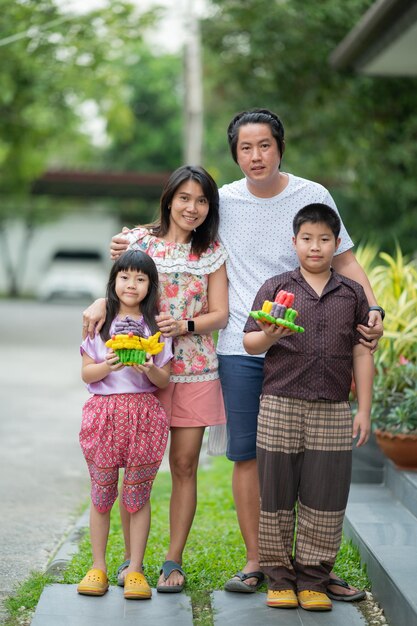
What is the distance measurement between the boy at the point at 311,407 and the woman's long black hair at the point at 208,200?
0.38 m

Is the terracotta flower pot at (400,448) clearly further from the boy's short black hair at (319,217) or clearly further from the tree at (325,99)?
the tree at (325,99)

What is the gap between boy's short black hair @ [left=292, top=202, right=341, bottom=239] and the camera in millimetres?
3885

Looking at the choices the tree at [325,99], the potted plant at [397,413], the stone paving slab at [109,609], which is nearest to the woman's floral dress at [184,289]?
the stone paving slab at [109,609]

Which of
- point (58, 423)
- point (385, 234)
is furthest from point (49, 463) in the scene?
point (385, 234)

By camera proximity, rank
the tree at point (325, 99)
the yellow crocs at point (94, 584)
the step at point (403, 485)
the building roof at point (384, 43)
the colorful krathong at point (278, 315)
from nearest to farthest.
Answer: the colorful krathong at point (278, 315), the yellow crocs at point (94, 584), the step at point (403, 485), the building roof at point (384, 43), the tree at point (325, 99)

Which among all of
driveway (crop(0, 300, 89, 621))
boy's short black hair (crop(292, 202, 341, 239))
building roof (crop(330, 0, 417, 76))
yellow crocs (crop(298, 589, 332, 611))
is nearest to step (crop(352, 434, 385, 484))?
driveway (crop(0, 300, 89, 621))

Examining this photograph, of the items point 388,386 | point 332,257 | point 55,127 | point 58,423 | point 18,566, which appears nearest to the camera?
point 332,257

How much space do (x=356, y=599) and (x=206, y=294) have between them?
1.40 metres

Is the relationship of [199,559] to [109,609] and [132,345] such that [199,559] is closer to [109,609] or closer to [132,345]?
[109,609]

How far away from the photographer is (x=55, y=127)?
A: 60.6 feet

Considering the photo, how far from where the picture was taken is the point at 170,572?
4223mm

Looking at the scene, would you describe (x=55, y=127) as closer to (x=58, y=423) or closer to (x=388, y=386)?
(x=58, y=423)

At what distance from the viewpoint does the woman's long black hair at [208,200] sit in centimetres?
414

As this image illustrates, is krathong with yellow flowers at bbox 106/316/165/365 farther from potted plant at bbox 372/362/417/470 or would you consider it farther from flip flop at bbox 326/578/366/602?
potted plant at bbox 372/362/417/470
